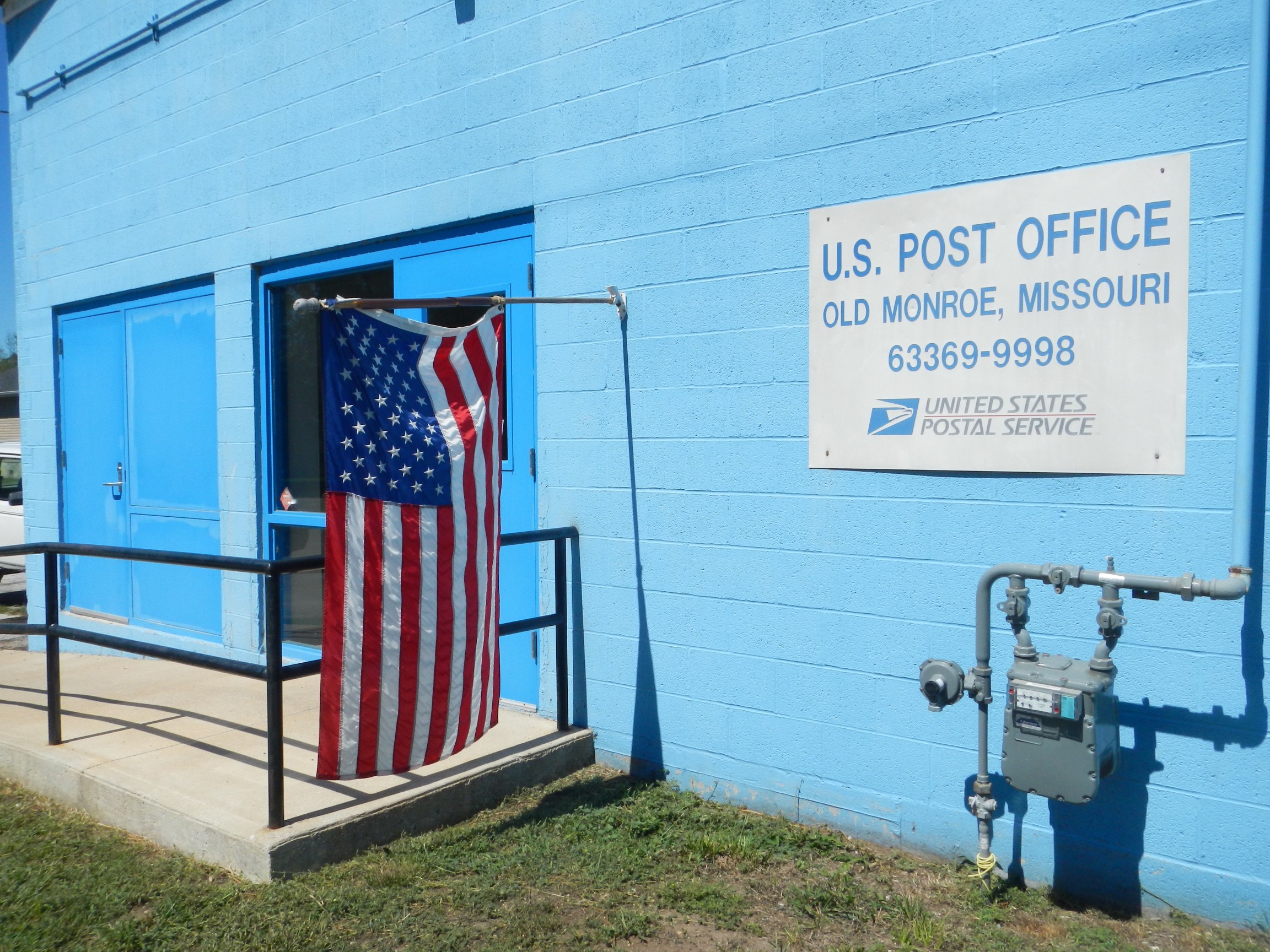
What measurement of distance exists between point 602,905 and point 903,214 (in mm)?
2718

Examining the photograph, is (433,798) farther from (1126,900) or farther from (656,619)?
(1126,900)

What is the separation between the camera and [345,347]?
154 inches

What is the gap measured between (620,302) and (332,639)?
6.55 feet

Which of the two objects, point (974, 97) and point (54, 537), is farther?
point (54, 537)

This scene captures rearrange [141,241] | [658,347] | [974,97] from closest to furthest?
[974,97] < [658,347] < [141,241]

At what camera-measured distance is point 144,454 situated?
25.5 ft

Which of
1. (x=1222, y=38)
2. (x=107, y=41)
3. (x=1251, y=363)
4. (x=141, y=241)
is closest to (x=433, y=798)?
(x=1251, y=363)

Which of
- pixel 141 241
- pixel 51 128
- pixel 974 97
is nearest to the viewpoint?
pixel 974 97

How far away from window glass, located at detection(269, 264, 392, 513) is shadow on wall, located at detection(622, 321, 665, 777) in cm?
270

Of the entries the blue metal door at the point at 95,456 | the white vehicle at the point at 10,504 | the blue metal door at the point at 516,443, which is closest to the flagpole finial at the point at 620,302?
the blue metal door at the point at 516,443

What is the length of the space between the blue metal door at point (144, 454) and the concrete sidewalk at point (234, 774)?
1.44m

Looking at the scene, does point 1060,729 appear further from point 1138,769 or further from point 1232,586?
point 1232,586

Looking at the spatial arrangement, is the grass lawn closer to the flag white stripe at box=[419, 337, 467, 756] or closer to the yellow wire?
the yellow wire

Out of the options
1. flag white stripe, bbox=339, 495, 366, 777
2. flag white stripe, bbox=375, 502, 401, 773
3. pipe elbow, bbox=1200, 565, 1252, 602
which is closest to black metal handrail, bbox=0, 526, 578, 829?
flag white stripe, bbox=339, 495, 366, 777
